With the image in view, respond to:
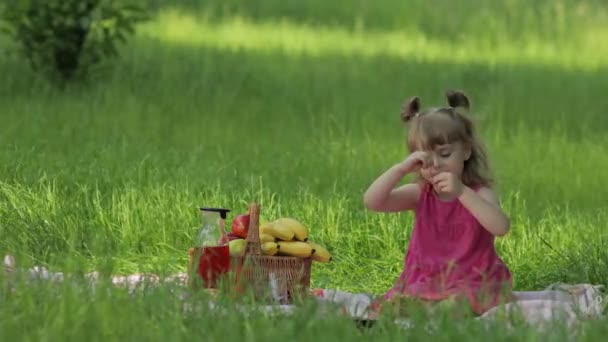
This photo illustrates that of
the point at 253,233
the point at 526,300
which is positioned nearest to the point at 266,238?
the point at 253,233

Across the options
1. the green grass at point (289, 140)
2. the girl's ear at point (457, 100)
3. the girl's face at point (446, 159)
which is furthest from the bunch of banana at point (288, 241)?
the girl's ear at point (457, 100)

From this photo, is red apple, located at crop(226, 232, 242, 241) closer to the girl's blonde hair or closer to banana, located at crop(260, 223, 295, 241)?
banana, located at crop(260, 223, 295, 241)

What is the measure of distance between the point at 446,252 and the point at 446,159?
1.20 feet

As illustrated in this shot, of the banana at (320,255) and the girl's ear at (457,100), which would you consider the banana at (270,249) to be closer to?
the banana at (320,255)

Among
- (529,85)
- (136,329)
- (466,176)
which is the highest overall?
(529,85)

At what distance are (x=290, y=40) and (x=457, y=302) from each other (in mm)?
11525

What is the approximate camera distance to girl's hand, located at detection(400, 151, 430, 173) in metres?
5.83

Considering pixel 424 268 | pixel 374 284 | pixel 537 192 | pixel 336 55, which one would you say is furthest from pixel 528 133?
pixel 424 268

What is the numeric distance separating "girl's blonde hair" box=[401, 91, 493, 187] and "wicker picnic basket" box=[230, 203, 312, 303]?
65 centimetres

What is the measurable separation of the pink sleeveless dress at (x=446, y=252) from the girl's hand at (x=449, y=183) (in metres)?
0.20

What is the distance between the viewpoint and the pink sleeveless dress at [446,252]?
5.95 meters

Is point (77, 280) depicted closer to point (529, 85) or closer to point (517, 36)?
point (529, 85)

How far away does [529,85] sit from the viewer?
14.0 m

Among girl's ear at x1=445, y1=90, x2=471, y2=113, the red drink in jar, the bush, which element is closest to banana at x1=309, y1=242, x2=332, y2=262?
the red drink in jar
